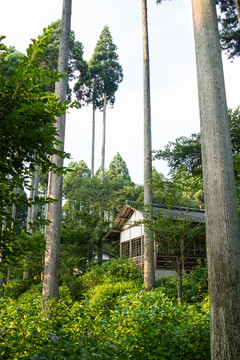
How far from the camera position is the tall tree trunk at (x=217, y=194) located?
3197mm

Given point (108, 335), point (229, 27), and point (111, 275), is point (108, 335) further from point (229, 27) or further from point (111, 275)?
point (229, 27)

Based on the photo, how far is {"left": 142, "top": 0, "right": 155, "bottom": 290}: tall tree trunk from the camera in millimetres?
11414

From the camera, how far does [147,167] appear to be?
12281 mm

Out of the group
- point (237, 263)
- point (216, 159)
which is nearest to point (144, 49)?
point (216, 159)

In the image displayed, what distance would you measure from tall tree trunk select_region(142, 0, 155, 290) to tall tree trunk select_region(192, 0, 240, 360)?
7087 millimetres

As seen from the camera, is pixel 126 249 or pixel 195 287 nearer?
pixel 195 287

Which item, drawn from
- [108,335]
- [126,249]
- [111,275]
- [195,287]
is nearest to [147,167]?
[195,287]

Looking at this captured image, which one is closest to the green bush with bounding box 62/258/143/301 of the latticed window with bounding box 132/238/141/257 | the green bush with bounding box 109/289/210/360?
the latticed window with bounding box 132/238/141/257

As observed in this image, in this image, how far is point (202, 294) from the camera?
10695 millimetres

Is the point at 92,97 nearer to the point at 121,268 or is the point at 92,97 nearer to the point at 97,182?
the point at 97,182

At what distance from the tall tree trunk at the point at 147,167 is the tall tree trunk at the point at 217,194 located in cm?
709

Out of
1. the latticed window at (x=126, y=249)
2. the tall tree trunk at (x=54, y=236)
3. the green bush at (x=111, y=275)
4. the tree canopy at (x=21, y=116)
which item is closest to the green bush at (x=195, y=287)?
the green bush at (x=111, y=275)

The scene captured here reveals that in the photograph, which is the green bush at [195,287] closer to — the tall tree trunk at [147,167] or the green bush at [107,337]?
the tall tree trunk at [147,167]

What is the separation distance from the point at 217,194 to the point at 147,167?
8724 mm
